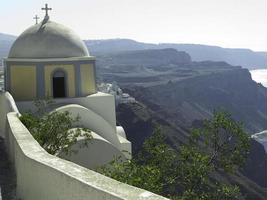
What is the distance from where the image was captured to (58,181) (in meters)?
5.47

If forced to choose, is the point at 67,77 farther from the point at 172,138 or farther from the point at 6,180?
the point at 172,138

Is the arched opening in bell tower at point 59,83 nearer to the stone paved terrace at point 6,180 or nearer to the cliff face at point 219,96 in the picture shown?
the stone paved terrace at point 6,180

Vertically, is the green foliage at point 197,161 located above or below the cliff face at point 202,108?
above

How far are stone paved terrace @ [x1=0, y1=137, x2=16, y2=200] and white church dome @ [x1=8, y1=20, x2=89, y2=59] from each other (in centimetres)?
619

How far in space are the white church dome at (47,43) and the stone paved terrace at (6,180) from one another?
6188mm

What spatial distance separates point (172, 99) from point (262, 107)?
51185 millimetres

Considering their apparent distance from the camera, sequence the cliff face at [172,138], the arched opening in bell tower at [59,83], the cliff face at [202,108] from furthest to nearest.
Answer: the cliff face at [202,108], the cliff face at [172,138], the arched opening in bell tower at [59,83]

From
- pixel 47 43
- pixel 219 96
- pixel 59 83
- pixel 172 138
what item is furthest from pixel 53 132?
pixel 219 96

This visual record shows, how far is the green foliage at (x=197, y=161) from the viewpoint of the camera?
30.5 feet

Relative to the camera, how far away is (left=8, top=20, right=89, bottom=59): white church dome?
16.9 meters

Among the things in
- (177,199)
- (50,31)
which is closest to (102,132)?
(50,31)

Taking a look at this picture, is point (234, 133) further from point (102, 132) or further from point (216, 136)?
point (102, 132)

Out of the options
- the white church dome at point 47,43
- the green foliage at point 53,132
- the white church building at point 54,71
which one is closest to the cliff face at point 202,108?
the white church building at point 54,71

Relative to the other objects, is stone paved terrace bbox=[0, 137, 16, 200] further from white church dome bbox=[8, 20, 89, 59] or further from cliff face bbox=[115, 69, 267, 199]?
cliff face bbox=[115, 69, 267, 199]
